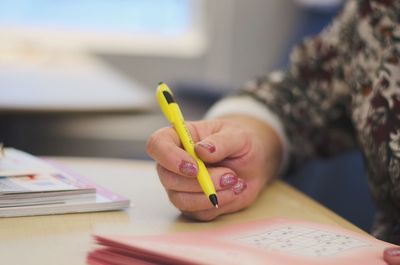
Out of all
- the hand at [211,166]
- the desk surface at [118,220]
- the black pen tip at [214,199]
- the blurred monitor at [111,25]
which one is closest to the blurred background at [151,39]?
the blurred monitor at [111,25]

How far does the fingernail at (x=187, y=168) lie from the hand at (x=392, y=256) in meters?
0.22

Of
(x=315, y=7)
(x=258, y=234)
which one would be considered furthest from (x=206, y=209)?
(x=315, y=7)

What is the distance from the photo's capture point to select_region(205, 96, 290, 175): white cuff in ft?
3.74

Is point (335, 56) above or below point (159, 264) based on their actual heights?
above

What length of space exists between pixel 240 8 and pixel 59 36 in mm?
852

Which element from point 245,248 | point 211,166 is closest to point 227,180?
point 211,166

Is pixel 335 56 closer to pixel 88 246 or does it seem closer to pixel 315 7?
pixel 88 246

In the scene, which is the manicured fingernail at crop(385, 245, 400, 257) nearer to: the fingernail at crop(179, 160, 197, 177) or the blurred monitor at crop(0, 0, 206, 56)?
the fingernail at crop(179, 160, 197, 177)

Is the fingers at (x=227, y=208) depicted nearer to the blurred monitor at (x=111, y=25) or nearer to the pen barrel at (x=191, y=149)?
the pen barrel at (x=191, y=149)

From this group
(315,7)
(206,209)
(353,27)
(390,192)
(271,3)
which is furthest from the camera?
(271,3)

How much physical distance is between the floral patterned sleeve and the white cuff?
2 cm

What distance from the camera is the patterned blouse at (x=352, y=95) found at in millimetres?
1010

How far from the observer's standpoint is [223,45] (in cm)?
337

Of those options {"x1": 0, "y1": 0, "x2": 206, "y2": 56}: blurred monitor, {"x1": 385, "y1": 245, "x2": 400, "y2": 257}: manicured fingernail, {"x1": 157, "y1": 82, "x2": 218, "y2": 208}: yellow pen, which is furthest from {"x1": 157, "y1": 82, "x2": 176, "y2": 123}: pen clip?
{"x1": 0, "y1": 0, "x2": 206, "y2": 56}: blurred monitor
